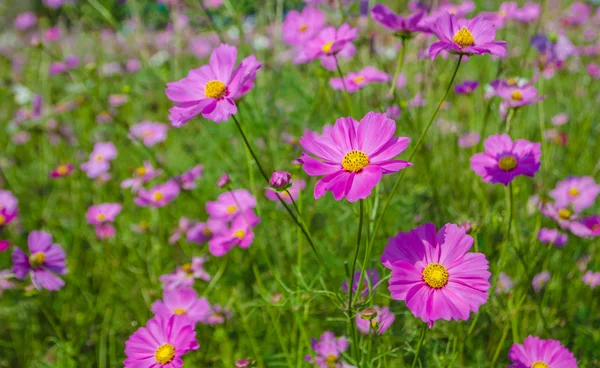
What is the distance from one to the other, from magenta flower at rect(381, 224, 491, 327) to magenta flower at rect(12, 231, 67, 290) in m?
0.67

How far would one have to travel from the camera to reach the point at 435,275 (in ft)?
2.07

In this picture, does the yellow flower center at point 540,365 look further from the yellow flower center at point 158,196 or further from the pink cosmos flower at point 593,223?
the yellow flower center at point 158,196

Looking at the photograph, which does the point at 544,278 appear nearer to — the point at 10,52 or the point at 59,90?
the point at 59,90

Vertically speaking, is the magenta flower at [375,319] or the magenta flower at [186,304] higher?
the magenta flower at [375,319]

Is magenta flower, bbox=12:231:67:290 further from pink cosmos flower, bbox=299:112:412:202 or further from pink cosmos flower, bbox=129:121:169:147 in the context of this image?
pink cosmos flower, bbox=129:121:169:147

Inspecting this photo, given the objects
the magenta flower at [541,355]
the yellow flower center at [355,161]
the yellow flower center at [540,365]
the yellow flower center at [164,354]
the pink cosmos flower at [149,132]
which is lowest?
the yellow flower center at [540,365]

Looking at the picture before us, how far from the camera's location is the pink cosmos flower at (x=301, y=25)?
54.2 inches

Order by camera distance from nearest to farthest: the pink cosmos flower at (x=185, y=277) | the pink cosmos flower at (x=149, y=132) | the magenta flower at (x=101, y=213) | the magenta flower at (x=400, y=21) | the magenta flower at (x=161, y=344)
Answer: the magenta flower at (x=161, y=344)
the magenta flower at (x=400, y=21)
the pink cosmos flower at (x=185, y=277)
the magenta flower at (x=101, y=213)
the pink cosmos flower at (x=149, y=132)

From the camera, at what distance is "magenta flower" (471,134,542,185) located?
0.79 meters

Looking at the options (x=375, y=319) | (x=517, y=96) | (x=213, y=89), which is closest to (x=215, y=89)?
(x=213, y=89)

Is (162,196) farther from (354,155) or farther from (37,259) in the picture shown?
(354,155)

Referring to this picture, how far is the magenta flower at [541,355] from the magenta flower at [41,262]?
84 cm

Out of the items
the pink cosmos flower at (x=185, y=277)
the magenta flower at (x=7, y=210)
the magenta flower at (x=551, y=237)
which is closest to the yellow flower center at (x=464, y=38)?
the magenta flower at (x=551, y=237)

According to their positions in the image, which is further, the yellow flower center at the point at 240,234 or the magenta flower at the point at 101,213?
the magenta flower at the point at 101,213
